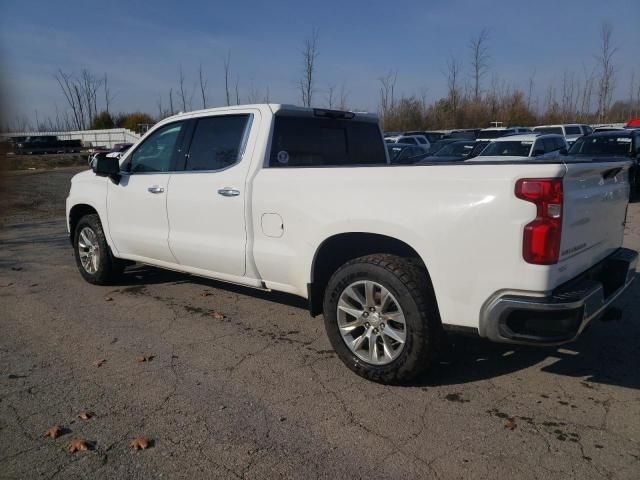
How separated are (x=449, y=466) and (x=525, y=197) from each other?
146 cm

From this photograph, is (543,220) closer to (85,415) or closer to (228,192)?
(228,192)

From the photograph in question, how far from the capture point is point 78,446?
2.99 metres

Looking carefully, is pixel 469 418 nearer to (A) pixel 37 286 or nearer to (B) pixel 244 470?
(B) pixel 244 470

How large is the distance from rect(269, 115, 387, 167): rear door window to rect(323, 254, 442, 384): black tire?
1.37m

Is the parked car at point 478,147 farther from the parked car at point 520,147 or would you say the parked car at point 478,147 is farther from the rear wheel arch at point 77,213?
the rear wheel arch at point 77,213

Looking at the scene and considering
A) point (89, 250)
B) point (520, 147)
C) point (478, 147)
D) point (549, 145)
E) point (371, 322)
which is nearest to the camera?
point (371, 322)

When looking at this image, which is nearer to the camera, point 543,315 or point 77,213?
point 543,315

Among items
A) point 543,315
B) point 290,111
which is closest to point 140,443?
point 543,315

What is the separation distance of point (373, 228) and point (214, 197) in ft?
5.53

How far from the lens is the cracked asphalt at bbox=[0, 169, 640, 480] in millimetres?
2826

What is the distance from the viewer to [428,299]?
345cm

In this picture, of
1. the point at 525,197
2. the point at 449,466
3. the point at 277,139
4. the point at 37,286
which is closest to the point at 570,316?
the point at 525,197

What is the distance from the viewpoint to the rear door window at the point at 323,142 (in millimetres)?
4703

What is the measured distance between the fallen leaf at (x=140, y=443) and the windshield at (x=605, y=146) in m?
13.5
